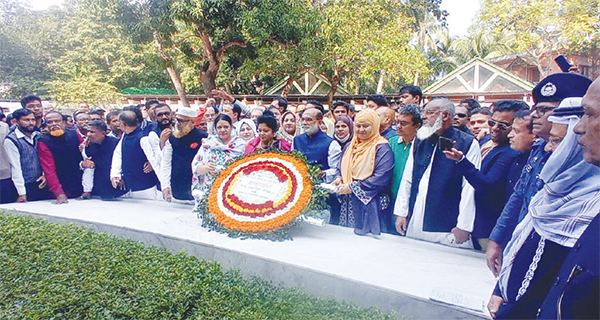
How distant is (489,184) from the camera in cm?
321

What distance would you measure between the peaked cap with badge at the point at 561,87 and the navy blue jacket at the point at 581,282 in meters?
1.02

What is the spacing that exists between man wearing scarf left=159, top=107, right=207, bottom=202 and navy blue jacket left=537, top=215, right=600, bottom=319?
14.1 ft

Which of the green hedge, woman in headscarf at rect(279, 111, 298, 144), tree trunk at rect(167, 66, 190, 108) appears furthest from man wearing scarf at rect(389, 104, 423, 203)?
tree trunk at rect(167, 66, 190, 108)

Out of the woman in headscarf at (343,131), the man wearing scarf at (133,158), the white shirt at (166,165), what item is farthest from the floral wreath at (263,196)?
the man wearing scarf at (133,158)

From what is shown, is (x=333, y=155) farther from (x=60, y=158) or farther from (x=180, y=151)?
(x=60, y=158)

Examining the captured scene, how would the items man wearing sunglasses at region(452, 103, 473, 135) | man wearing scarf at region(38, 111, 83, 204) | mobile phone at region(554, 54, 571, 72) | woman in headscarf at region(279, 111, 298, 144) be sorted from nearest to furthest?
1. mobile phone at region(554, 54, 571, 72)
2. man wearing sunglasses at region(452, 103, 473, 135)
3. woman in headscarf at region(279, 111, 298, 144)
4. man wearing scarf at region(38, 111, 83, 204)

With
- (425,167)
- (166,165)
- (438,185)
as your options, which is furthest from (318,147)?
(166,165)

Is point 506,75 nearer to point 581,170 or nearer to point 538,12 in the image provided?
point 538,12

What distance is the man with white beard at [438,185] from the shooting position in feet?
11.4

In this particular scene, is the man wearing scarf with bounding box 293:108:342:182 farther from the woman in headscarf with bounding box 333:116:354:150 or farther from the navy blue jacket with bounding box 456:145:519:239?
the navy blue jacket with bounding box 456:145:519:239

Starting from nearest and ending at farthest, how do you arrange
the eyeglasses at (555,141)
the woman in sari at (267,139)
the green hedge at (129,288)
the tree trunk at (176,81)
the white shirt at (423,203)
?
1. the eyeglasses at (555,141)
2. the green hedge at (129,288)
3. the white shirt at (423,203)
4. the woman in sari at (267,139)
5. the tree trunk at (176,81)

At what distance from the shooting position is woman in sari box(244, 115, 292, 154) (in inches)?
184

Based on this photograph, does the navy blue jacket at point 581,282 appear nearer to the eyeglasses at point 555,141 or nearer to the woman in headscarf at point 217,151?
the eyeglasses at point 555,141

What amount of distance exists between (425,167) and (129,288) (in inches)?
103
